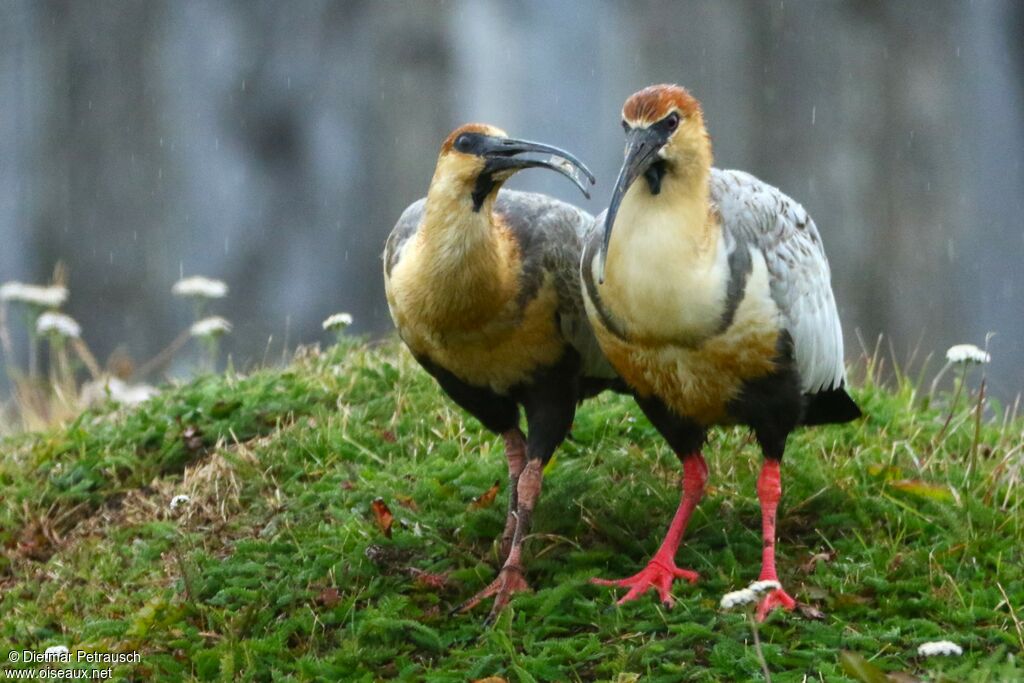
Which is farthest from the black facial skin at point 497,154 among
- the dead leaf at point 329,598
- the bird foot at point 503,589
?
the dead leaf at point 329,598

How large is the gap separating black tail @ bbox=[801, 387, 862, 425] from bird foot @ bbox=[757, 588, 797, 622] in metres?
0.68

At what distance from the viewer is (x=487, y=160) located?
4797mm

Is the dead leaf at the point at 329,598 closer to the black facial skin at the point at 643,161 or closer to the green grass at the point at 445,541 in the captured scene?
the green grass at the point at 445,541

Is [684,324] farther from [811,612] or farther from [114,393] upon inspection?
[114,393]

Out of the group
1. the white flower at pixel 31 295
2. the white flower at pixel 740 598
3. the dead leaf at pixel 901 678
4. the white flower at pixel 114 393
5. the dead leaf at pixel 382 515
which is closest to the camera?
the white flower at pixel 740 598

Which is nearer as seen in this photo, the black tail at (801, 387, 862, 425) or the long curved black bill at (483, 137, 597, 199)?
the long curved black bill at (483, 137, 597, 199)

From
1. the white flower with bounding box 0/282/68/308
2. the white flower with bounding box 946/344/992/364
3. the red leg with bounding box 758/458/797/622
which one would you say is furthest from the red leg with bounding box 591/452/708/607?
the white flower with bounding box 0/282/68/308

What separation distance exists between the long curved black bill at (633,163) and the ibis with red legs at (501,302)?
13.1 inches

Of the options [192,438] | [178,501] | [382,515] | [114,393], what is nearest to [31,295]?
[114,393]

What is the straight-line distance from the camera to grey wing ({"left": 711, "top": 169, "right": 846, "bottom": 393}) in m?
4.56

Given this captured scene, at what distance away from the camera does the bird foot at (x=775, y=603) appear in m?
4.53

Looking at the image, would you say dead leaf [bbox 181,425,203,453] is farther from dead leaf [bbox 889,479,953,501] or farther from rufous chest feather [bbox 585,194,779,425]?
dead leaf [bbox 889,479,953,501]

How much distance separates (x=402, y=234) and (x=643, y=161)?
1217mm

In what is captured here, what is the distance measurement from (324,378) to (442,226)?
1860mm
